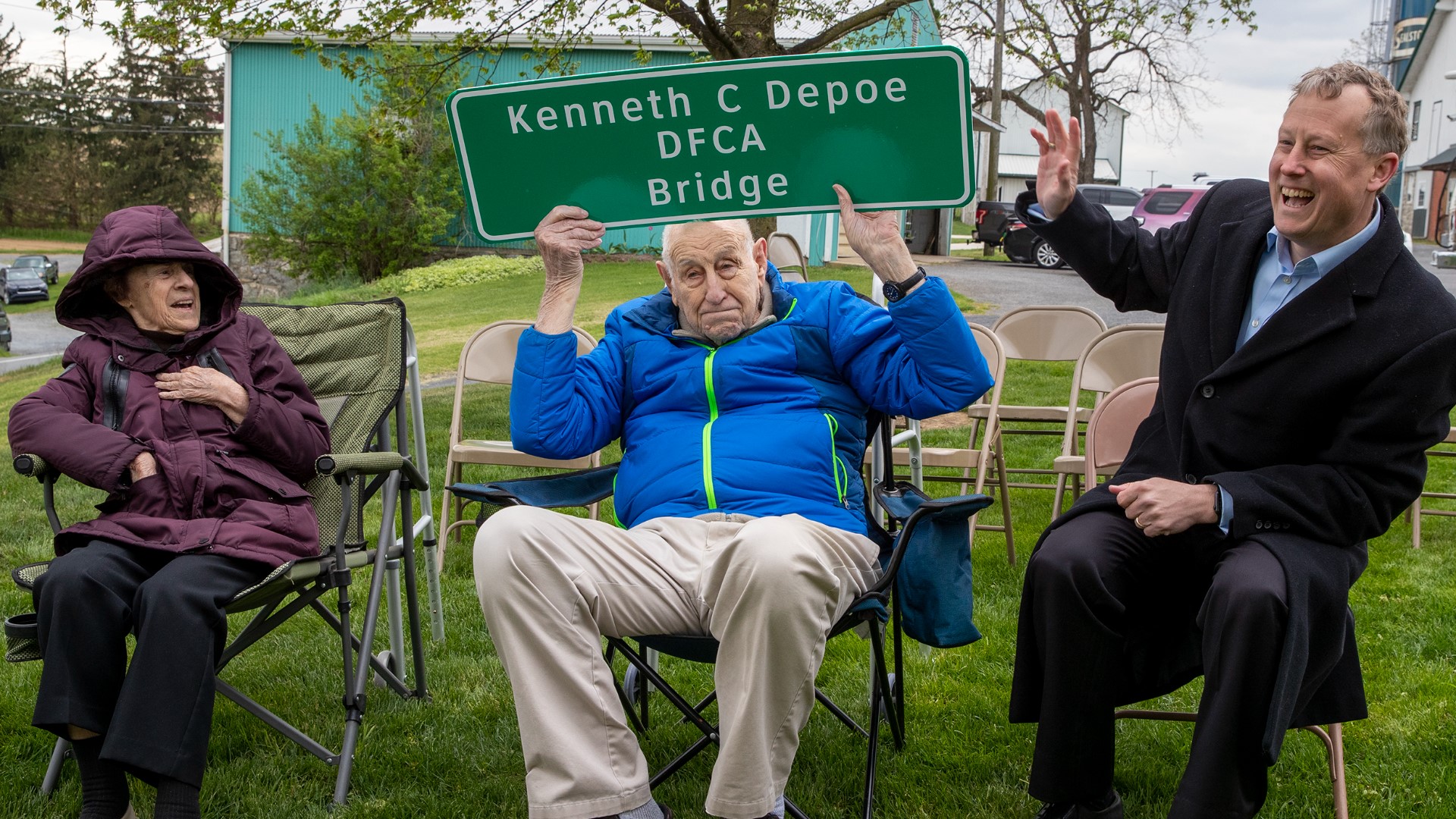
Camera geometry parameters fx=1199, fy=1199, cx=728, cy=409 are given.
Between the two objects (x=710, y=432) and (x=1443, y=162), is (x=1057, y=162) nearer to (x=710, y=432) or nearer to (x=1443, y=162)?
(x=710, y=432)

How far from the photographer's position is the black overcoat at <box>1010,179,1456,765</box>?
8.02 feet

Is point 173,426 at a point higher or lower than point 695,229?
lower

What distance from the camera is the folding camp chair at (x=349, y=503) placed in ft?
10.0

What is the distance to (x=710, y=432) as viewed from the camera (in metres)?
3.08

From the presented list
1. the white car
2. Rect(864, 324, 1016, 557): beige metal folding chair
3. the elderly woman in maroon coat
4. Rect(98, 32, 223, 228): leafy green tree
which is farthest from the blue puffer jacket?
Rect(98, 32, 223, 228): leafy green tree

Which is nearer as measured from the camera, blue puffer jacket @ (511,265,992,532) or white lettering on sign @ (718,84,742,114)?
white lettering on sign @ (718,84,742,114)

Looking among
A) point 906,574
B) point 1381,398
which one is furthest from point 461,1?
point 1381,398

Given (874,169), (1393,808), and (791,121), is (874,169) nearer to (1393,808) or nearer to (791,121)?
(791,121)

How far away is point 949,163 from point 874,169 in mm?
174

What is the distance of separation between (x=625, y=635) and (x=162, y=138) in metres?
53.6

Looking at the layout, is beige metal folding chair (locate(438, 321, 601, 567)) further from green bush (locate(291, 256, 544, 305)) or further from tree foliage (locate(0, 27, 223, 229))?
tree foliage (locate(0, 27, 223, 229))

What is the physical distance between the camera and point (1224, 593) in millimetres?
2389

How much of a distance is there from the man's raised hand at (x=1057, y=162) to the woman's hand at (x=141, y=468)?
2.34m

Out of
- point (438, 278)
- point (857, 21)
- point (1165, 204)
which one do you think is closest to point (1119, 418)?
point (857, 21)
